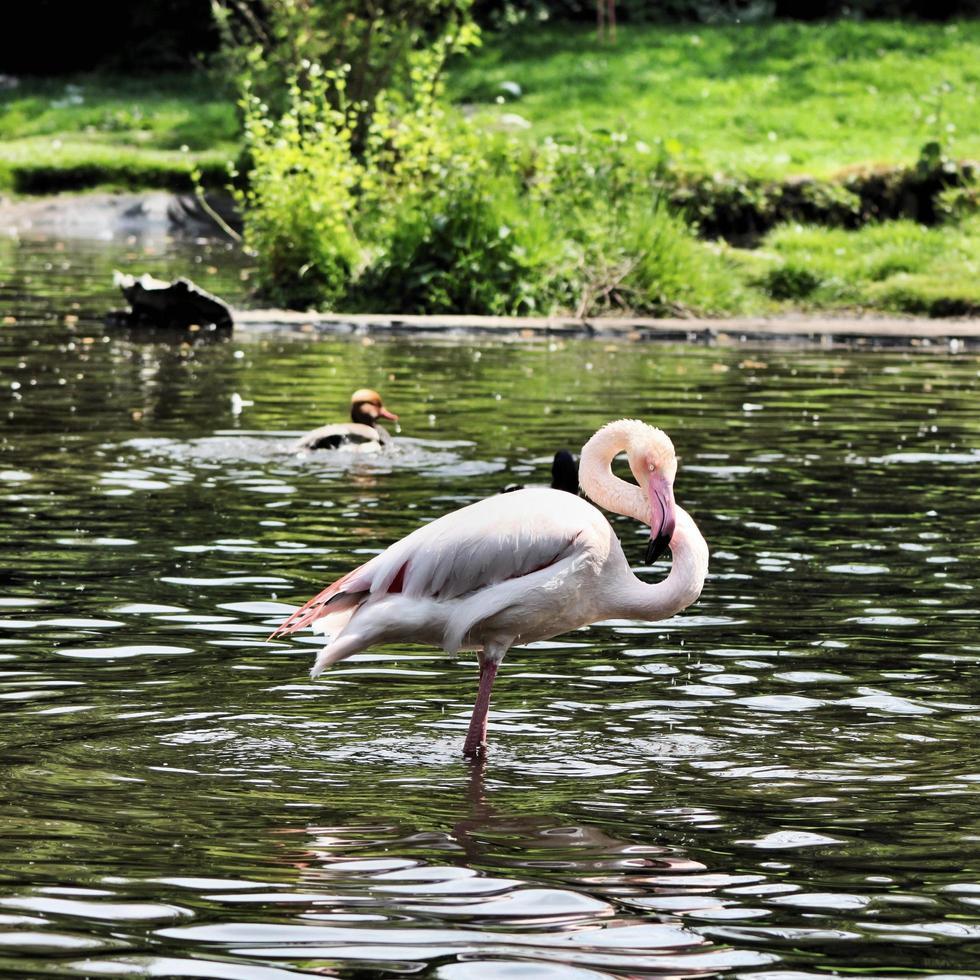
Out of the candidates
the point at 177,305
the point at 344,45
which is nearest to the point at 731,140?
the point at 344,45

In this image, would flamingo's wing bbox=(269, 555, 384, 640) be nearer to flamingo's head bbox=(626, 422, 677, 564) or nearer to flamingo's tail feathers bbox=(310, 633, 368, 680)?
flamingo's tail feathers bbox=(310, 633, 368, 680)

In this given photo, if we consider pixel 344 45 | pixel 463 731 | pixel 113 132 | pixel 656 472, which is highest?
pixel 344 45

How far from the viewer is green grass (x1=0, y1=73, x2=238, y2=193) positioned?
104 ft

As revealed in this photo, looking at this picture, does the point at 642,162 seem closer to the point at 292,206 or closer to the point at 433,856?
the point at 292,206

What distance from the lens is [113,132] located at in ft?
115

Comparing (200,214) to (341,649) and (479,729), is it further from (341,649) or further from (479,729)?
(479,729)

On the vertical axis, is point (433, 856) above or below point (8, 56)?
below

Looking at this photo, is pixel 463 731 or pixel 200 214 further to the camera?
pixel 200 214

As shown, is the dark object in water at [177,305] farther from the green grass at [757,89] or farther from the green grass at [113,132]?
the green grass at [113,132]

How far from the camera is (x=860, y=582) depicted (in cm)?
898

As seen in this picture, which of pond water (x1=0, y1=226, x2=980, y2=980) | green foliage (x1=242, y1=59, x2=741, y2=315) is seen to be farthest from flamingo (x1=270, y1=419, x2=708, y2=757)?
green foliage (x1=242, y1=59, x2=741, y2=315)

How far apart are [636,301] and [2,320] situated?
241 inches

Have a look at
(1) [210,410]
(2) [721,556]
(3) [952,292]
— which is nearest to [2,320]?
(1) [210,410]

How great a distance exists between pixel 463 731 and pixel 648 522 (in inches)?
36.6
